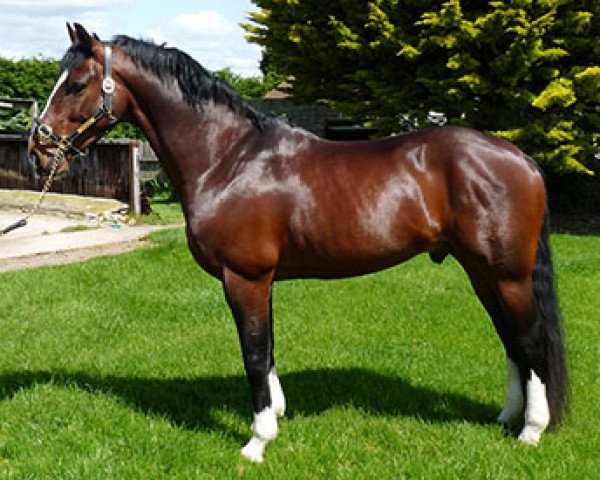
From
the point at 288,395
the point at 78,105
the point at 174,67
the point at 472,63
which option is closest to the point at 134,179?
the point at 472,63

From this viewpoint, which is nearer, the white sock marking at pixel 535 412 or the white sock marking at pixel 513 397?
the white sock marking at pixel 535 412

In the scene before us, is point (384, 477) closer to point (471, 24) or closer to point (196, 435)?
point (196, 435)

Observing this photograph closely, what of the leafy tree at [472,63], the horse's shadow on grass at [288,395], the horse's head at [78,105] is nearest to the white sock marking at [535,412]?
the horse's shadow on grass at [288,395]

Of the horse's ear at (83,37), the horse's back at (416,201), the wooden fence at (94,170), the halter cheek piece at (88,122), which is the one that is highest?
the horse's ear at (83,37)

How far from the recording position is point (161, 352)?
5.20 m

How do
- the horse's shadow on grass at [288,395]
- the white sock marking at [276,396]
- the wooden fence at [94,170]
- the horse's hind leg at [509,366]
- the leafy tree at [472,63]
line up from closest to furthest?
the horse's hind leg at [509,366] → the white sock marking at [276,396] → the horse's shadow on grass at [288,395] → the leafy tree at [472,63] → the wooden fence at [94,170]

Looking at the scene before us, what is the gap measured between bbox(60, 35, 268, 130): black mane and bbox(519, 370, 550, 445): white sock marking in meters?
2.19

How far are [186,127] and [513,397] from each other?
7.82 feet

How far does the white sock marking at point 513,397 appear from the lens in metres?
3.82

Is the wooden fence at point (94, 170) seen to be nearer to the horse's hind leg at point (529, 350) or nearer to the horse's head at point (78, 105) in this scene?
the horse's head at point (78, 105)

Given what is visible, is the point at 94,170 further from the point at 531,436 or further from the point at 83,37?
the point at 531,436

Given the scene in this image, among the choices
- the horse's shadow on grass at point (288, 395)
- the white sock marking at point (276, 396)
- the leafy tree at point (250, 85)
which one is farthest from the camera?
the leafy tree at point (250, 85)

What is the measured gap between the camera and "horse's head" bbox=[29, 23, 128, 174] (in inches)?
136

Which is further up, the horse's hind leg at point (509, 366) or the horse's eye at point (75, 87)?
the horse's eye at point (75, 87)
